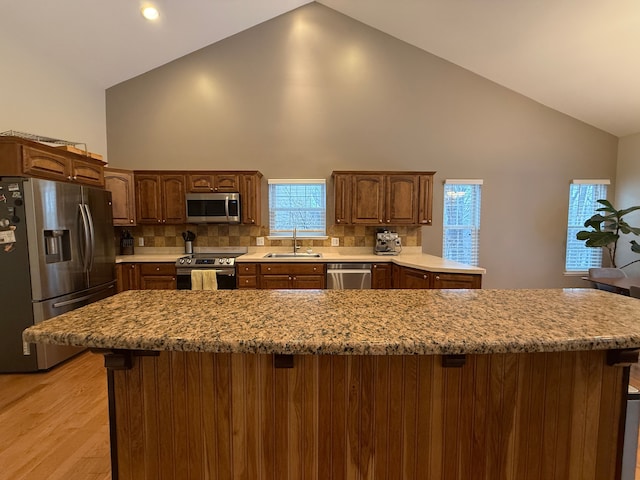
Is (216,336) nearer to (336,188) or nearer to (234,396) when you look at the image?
(234,396)

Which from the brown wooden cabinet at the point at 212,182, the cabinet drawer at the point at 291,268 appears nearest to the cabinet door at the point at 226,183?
the brown wooden cabinet at the point at 212,182

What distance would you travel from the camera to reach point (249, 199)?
3.82 m

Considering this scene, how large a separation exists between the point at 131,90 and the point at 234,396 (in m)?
4.67

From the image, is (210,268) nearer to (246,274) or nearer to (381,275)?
(246,274)

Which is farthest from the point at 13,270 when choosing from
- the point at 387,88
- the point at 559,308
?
the point at 387,88

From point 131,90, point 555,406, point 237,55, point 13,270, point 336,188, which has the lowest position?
point 555,406

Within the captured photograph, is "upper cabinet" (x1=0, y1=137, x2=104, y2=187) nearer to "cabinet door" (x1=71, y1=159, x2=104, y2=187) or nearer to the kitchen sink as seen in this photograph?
"cabinet door" (x1=71, y1=159, x2=104, y2=187)

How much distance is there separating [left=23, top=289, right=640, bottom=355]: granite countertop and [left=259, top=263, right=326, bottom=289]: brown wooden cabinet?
83.8 inches

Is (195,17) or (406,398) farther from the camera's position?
(195,17)

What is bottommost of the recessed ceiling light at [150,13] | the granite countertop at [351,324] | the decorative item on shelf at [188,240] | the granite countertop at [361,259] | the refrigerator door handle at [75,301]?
the refrigerator door handle at [75,301]

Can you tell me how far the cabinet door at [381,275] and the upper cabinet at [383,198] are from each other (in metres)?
0.61

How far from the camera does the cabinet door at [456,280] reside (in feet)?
9.62

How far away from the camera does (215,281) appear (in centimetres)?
347

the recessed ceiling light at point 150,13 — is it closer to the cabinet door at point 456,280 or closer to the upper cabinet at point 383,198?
the upper cabinet at point 383,198
